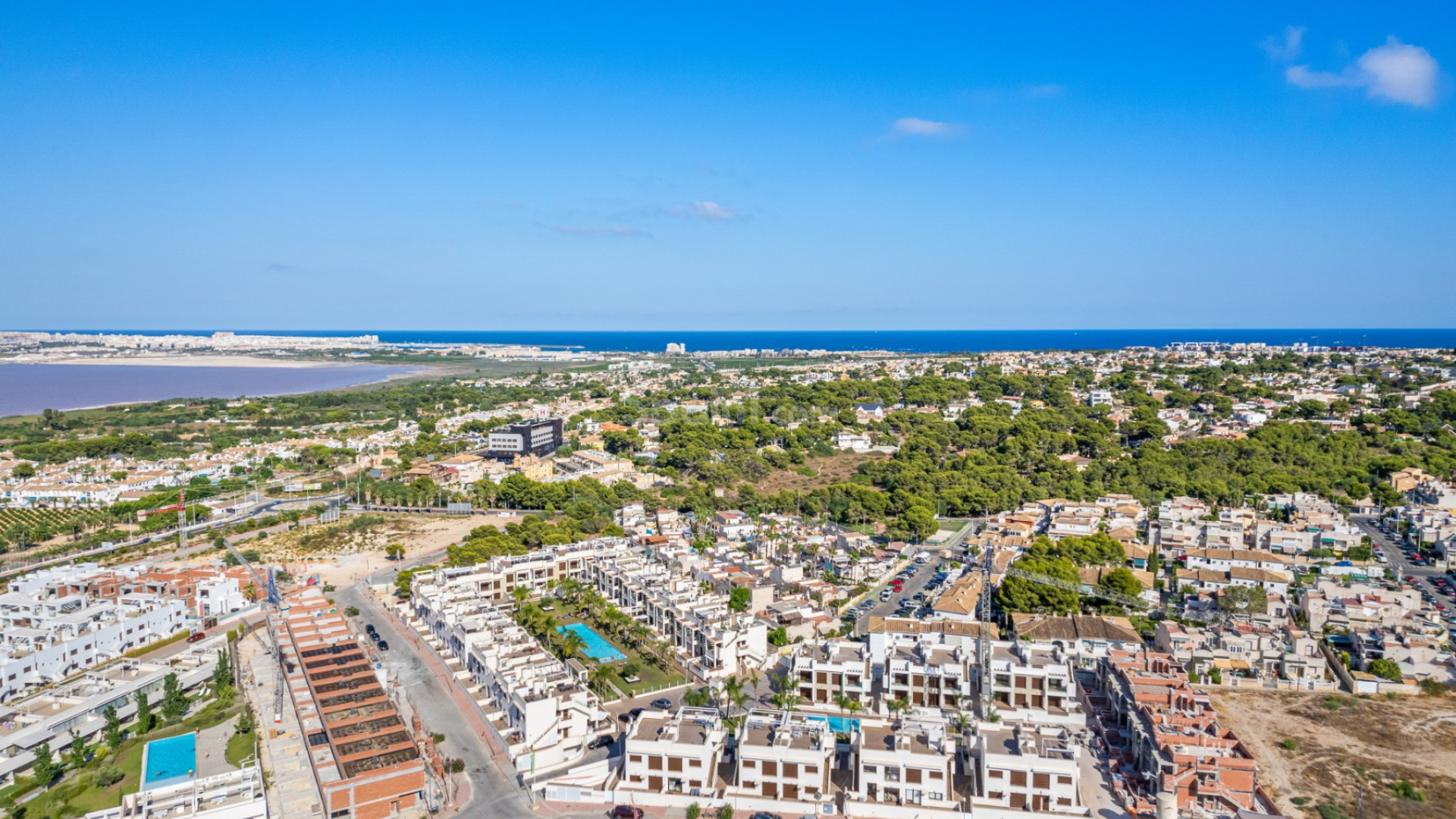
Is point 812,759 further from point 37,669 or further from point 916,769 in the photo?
point 37,669

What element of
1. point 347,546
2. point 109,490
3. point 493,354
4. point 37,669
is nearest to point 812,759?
point 37,669

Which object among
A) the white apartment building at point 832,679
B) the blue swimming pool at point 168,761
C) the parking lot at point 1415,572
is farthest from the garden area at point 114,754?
the parking lot at point 1415,572

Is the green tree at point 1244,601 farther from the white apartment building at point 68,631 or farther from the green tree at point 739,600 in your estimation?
the white apartment building at point 68,631

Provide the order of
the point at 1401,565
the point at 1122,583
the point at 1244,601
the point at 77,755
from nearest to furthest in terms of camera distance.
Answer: the point at 77,755
the point at 1244,601
the point at 1122,583
the point at 1401,565

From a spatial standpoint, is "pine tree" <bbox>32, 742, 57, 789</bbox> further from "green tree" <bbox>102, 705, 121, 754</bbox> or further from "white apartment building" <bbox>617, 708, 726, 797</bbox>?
"white apartment building" <bbox>617, 708, 726, 797</bbox>

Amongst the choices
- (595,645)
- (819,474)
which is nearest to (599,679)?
(595,645)

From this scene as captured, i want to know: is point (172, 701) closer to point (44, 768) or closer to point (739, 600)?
point (44, 768)

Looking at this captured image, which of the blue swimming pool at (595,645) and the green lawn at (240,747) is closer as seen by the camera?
the green lawn at (240,747)
